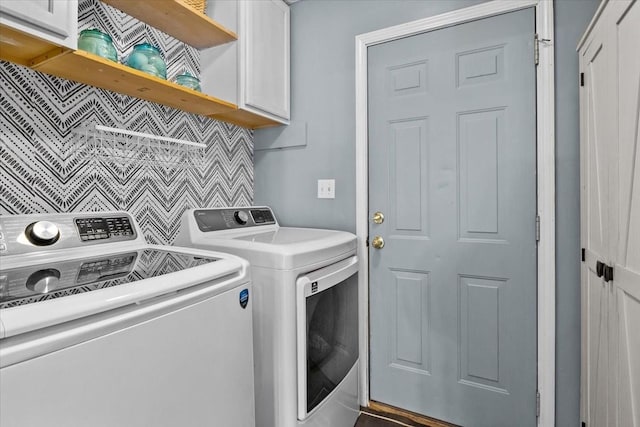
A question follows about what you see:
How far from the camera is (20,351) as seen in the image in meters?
0.60

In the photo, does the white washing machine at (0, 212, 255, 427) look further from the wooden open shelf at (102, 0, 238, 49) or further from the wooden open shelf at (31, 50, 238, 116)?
the wooden open shelf at (102, 0, 238, 49)

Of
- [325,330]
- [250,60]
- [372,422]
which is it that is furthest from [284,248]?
[372,422]

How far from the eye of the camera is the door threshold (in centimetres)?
185

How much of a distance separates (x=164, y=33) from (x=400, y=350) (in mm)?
2098

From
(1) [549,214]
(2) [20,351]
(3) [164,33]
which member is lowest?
(2) [20,351]

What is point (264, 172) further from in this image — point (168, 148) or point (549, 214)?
point (549, 214)

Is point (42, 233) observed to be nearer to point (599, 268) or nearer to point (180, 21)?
point (180, 21)

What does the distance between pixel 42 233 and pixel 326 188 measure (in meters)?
1.40

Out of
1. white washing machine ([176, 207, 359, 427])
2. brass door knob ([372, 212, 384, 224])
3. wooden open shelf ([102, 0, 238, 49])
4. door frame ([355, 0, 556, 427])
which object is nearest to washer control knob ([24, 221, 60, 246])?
white washing machine ([176, 207, 359, 427])

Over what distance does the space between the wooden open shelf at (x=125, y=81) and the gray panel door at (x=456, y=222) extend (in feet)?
3.13

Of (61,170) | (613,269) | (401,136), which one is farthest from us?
(401,136)

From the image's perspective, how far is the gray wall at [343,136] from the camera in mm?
1562

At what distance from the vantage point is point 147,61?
1.47m

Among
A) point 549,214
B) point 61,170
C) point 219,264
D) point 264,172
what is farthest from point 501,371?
point 61,170
